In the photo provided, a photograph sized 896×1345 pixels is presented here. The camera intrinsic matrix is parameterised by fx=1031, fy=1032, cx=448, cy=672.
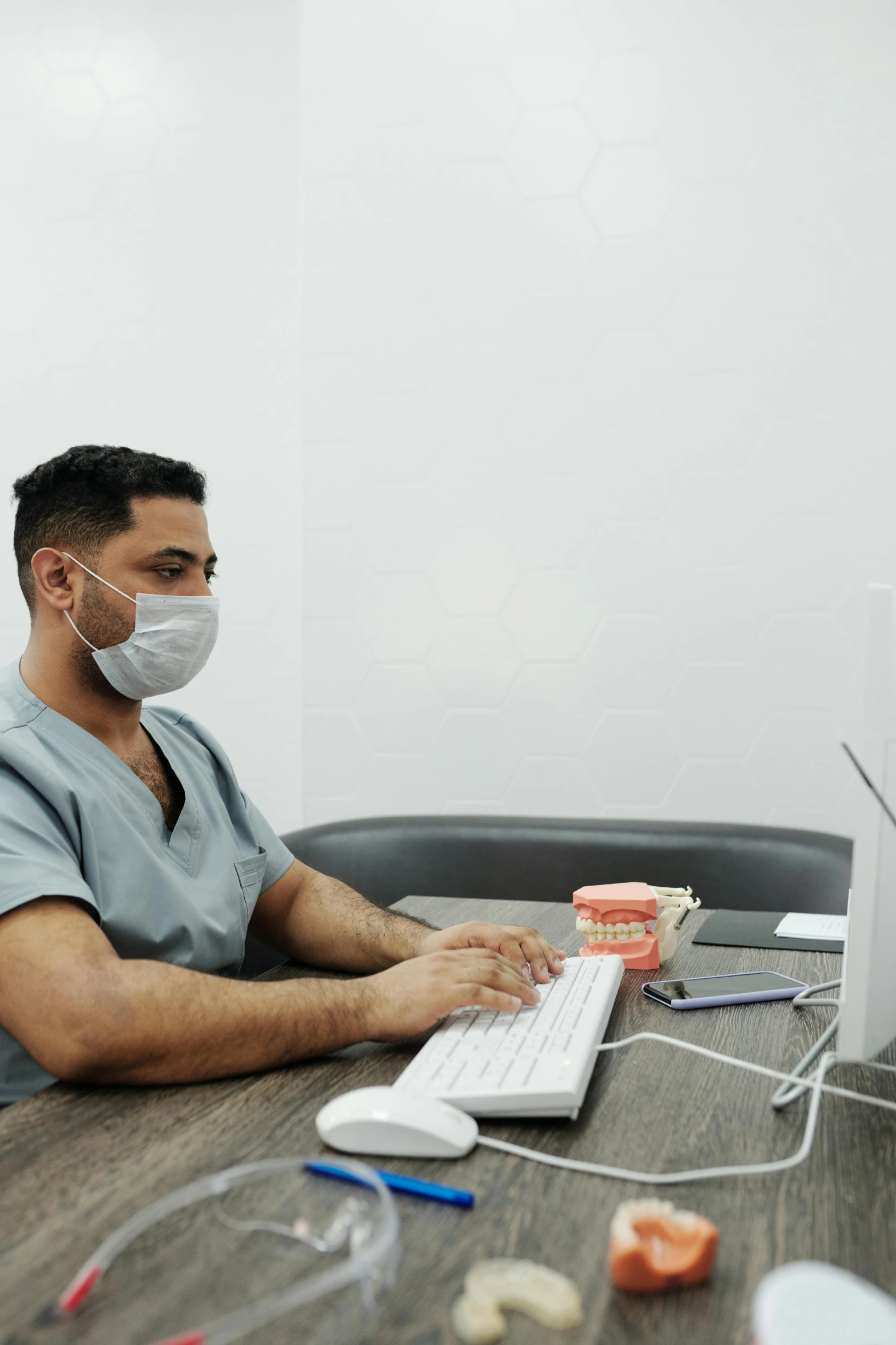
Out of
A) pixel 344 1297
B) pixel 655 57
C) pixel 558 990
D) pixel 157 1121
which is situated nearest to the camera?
pixel 344 1297

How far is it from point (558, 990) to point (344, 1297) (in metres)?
0.56

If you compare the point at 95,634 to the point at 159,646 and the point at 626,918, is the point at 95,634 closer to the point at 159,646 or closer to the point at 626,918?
the point at 159,646

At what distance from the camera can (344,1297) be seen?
1.88ft

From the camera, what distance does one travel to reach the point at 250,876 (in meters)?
1.46

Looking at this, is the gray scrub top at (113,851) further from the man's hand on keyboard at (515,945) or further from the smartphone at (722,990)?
the smartphone at (722,990)

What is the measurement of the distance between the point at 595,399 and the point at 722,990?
143cm

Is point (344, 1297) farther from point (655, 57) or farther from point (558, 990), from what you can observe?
point (655, 57)

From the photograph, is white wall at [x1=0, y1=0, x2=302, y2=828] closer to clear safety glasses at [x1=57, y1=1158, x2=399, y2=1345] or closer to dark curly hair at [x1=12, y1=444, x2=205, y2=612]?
dark curly hair at [x1=12, y1=444, x2=205, y2=612]

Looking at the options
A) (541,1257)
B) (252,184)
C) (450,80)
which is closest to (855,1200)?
(541,1257)

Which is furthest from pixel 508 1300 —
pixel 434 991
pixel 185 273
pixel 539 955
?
pixel 185 273

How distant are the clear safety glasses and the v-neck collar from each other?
0.67 m

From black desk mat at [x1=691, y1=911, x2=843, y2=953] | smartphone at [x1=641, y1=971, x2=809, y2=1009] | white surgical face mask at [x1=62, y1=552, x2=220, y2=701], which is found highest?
white surgical face mask at [x1=62, y1=552, x2=220, y2=701]

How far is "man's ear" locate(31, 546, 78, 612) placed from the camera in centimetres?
136

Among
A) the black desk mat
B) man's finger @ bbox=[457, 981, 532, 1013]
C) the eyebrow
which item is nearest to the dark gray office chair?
the black desk mat
